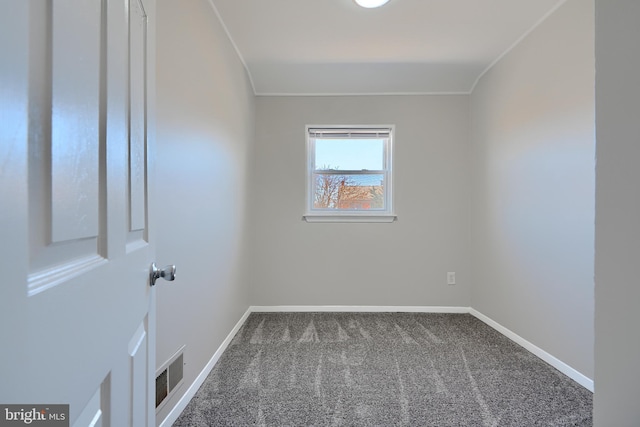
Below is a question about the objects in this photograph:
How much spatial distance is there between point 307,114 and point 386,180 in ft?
3.54

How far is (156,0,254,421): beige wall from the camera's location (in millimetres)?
1360

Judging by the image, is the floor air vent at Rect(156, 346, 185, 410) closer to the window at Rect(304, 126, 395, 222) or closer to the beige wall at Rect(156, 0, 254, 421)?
the beige wall at Rect(156, 0, 254, 421)

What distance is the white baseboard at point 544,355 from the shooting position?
1.79 meters

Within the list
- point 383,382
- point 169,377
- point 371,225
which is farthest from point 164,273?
point 371,225

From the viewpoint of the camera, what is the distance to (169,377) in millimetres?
1409

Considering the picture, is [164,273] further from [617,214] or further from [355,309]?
[355,309]

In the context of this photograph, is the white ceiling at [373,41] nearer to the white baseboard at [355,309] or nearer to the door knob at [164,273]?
the door knob at [164,273]

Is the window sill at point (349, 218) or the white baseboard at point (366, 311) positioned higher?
the window sill at point (349, 218)

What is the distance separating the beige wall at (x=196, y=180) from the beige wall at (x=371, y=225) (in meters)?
0.65

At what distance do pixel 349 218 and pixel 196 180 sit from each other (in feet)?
5.98
